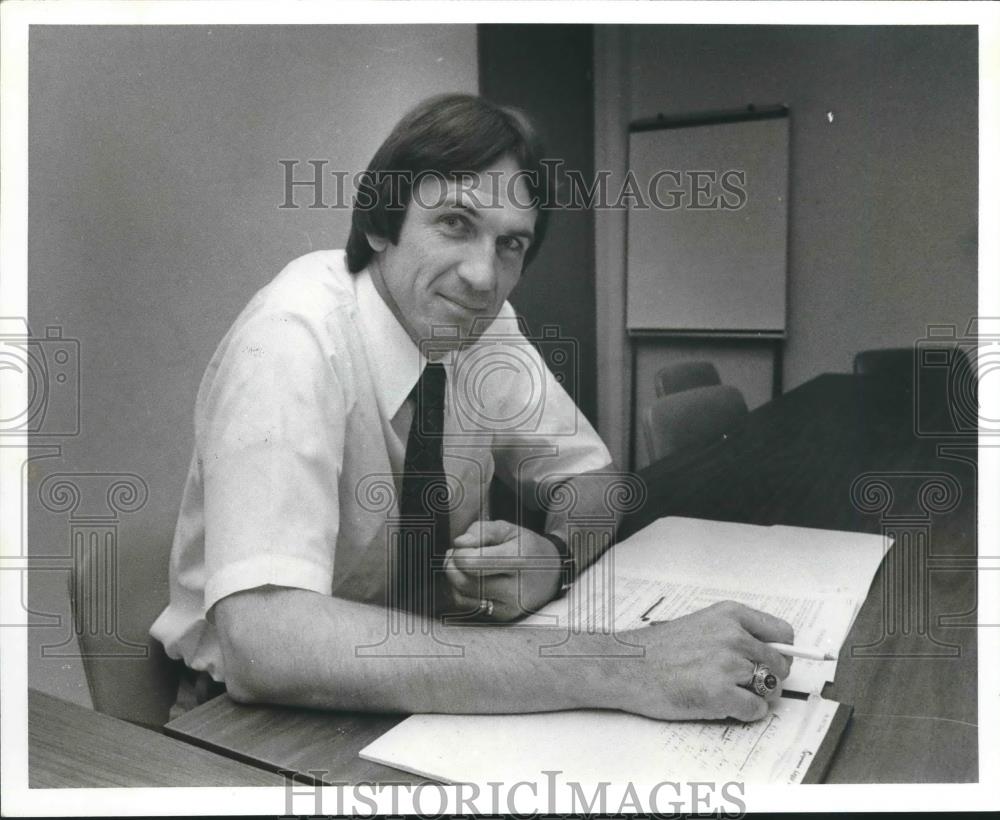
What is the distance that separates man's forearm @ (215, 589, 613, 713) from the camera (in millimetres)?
731

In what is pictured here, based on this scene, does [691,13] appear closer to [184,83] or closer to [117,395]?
[184,83]

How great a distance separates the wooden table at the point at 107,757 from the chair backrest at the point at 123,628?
45 millimetres

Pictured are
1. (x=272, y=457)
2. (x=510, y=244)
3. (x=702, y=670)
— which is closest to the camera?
(x=702, y=670)

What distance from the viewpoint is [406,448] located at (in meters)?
0.97

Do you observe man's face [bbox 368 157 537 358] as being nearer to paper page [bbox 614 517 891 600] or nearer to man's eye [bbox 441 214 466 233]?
man's eye [bbox 441 214 466 233]

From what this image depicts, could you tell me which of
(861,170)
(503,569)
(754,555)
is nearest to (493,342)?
(503,569)

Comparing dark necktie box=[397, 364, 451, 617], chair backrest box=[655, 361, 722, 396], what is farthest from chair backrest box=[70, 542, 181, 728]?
chair backrest box=[655, 361, 722, 396]

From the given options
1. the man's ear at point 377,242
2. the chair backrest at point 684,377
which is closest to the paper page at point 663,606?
the chair backrest at point 684,377

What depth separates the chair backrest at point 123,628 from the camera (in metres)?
0.93

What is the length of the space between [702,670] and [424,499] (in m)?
0.38

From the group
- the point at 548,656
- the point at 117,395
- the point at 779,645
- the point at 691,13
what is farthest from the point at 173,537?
Result: the point at 691,13

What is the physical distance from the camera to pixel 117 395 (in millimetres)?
960

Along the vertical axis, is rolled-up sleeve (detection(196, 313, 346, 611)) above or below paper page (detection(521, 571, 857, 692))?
above

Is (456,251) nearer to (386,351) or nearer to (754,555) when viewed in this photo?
(386,351)
